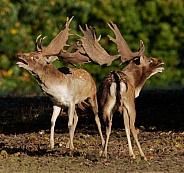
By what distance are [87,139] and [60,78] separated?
5.41 feet

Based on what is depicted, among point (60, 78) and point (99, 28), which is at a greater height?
point (99, 28)

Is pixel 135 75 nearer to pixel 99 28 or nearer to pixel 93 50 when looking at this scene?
pixel 93 50

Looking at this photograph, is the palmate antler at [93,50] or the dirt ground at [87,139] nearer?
the dirt ground at [87,139]

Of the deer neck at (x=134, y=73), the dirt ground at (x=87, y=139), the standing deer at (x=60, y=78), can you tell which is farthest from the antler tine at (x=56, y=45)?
the dirt ground at (x=87, y=139)

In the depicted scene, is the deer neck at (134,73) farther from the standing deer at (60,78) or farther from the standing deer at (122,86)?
the standing deer at (60,78)

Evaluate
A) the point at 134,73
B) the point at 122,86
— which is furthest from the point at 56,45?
the point at 122,86

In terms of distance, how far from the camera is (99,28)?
22125 millimetres

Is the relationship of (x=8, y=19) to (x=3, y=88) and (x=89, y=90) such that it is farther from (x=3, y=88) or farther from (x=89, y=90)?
(x=89, y=90)

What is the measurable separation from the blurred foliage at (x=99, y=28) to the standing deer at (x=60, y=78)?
8613 mm

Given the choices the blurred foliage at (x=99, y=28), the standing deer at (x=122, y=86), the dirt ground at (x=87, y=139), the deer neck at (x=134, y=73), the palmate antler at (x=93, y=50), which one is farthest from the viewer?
the blurred foliage at (x=99, y=28)

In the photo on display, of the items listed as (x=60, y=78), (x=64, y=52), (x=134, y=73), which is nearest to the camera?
(x=134, y=73)

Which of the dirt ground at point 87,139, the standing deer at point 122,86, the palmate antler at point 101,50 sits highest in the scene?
the palmate antler at point 101,50

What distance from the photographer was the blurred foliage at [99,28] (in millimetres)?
21750

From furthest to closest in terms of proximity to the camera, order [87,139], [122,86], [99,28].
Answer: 1. [99,28]
2. [87,139]
3. [122,86]
